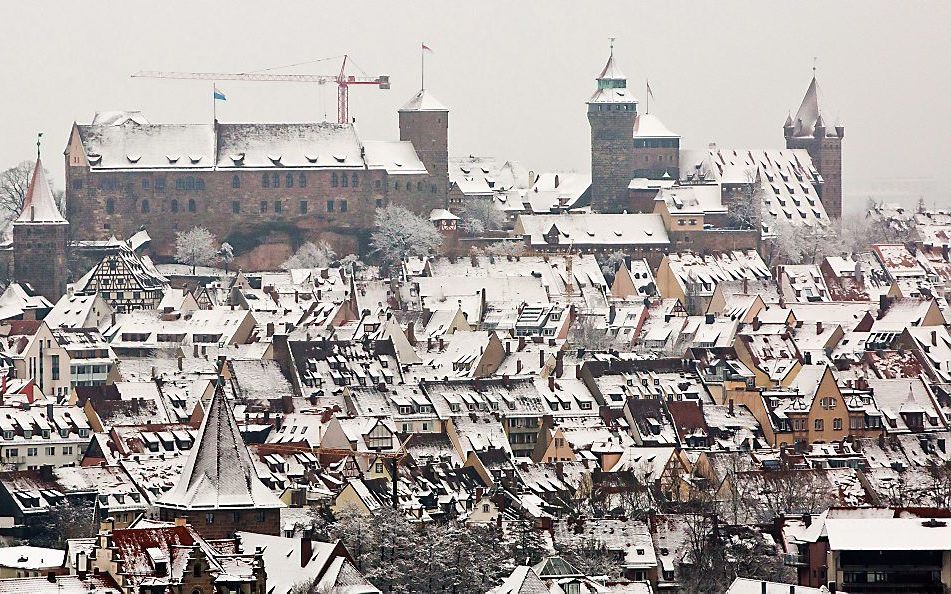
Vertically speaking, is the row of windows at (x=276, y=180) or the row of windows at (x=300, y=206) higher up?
the row of windows at (x=276, y=180)

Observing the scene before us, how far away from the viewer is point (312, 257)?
474 ft

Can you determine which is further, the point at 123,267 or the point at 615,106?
the point at 615,106

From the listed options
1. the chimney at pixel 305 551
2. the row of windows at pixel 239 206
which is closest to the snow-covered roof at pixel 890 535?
the chimney at pixel 305 551

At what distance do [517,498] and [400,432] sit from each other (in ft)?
37.2

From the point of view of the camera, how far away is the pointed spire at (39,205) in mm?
137375

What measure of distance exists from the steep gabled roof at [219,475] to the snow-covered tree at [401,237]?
71.0 m

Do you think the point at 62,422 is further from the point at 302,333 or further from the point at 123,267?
the point at 123,267

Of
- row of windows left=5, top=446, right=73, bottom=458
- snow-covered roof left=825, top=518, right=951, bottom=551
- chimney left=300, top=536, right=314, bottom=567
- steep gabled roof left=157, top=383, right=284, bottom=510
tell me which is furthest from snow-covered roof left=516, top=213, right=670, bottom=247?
chimney left=300, top=536, right=314, bottom=567

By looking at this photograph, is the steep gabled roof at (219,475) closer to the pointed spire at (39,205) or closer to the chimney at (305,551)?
the chimney at (305,551)

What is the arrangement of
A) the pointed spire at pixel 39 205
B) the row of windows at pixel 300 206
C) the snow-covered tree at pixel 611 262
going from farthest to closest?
1. the row of windows at pixel 300 206
2. the snow-covered tree at pixel 611 262
3. the pointed spire at pixel 39 205

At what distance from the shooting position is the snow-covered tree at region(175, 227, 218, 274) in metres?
143

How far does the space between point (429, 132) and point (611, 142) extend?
12509 millimetres

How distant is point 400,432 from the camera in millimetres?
91188

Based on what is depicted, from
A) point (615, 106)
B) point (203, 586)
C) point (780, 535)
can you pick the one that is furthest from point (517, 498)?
point (615, 106)
